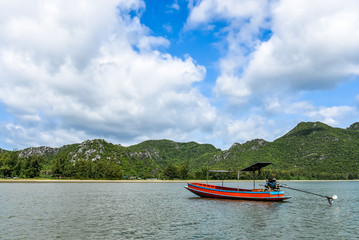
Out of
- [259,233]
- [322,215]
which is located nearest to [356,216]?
[322,215]

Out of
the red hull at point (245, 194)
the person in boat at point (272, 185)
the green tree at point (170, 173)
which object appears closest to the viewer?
the red hull at point (245, 194)

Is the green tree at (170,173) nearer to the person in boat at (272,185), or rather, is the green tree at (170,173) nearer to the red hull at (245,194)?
the red hull at (245,194)

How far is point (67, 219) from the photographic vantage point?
32.6 metres

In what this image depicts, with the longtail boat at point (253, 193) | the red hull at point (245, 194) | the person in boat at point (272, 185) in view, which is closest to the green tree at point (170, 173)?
the longtail boat at point (253, 193)

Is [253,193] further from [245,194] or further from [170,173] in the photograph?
[170,173]

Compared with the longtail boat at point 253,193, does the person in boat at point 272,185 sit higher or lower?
higher

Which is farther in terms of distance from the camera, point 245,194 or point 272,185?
point 272,185

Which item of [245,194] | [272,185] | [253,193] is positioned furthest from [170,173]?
[253,193]

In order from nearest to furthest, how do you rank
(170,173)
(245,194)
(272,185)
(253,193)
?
(253,193), (245,194), (272,185), (170,173)

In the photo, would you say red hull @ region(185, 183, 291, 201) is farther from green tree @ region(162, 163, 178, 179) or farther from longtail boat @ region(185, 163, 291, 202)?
green tree @ region(162, 163, 178, 179)

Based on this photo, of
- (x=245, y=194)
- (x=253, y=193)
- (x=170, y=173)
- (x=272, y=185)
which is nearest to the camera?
(x=253, y=193)

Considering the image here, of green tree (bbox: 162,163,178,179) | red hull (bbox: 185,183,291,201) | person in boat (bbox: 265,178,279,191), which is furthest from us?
green tree (bbox: 162,163,178,179)

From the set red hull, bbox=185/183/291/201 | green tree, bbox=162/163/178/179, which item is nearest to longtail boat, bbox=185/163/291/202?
red hull, bbox=185/183/291/201

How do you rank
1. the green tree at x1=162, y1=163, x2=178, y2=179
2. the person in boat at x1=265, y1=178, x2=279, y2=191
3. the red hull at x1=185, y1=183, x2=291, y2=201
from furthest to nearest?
the green tree at x1=162, y1=163, x2=178, y2=179 → the person in boat at x1=265, y1=178, x2=279, y2=191 → the red hull at x1=185, y1=183, x2=291, y2=201
